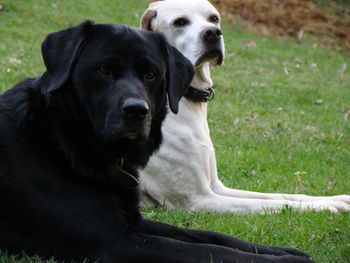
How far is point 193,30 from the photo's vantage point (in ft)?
16.9

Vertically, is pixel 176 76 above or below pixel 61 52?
below

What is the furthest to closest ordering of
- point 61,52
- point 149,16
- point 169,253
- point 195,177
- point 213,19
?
point 213,19 → point 149,16 → point 195,177 → point 61,52 → point 169,253

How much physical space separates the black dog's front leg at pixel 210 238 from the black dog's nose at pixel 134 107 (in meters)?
0.71

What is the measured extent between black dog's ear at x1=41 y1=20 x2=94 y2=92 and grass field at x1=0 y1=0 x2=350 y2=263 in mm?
1001

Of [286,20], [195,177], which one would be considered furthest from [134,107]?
[286,20]

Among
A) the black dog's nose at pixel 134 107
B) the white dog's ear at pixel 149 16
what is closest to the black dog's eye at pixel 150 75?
the black dog's nose at pixel 134 107

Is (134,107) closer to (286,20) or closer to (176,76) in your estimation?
(176,76)

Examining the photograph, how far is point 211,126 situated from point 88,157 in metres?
4.65

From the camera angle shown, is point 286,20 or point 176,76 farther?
point 286,20

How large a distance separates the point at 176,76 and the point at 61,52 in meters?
0.78

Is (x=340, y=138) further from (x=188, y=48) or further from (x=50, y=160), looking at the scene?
(x=50, y=160)

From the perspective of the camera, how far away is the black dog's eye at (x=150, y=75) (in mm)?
3404

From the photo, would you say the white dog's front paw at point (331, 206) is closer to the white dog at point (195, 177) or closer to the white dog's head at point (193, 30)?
the white dog at point (195, 177)

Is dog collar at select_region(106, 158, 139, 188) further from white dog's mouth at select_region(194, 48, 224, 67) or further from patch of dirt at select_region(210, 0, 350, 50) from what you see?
patch of dirt at select_region(210, 0, 350, 50)
